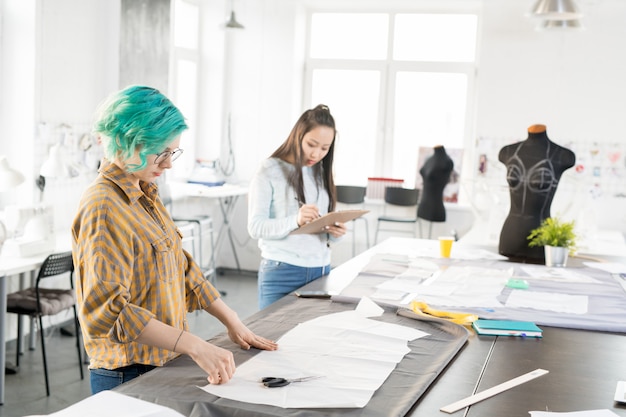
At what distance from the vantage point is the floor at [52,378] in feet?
12.8

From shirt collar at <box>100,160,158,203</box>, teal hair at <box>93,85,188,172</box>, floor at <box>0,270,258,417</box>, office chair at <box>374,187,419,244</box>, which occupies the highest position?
teal hair at <box>93,85,188,172</box>

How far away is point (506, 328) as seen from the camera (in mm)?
2309

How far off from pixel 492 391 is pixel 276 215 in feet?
4.92

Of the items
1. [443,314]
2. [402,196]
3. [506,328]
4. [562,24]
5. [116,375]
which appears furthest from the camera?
[402,196]

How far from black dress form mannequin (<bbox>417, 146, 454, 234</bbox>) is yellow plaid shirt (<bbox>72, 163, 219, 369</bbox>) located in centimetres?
552

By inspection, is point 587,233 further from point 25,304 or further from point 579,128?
point 25,304

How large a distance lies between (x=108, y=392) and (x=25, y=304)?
2791 millimetres

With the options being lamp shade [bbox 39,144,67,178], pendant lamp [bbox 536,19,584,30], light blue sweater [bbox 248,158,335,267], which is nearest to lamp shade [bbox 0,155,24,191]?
lamp shade [bbox 39,144,67,178]

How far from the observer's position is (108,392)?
1.63 m

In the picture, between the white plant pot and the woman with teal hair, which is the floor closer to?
the woman with teal hair

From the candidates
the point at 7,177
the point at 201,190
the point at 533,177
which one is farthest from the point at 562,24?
the point at 7,177

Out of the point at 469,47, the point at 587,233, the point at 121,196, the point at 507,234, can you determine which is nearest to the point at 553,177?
the point at 507,234

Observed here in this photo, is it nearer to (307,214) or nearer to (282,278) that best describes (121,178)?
(307,214)

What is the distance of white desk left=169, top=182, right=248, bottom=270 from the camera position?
21.8 ft
